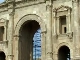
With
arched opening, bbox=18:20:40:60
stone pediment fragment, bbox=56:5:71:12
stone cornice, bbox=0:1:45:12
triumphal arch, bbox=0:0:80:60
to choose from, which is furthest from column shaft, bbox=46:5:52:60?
arched opening, bbox=18:20:40:60

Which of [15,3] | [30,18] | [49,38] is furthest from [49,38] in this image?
[15,3]

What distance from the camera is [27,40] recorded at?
29.7m

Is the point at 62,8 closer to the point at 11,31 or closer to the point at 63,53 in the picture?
the point at 63,53

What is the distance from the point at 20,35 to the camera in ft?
92.3

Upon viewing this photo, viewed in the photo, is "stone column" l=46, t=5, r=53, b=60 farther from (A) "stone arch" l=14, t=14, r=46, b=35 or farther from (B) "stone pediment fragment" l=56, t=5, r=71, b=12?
(B) "stone pediment fragment" l=56, t=5, r=71, b=12

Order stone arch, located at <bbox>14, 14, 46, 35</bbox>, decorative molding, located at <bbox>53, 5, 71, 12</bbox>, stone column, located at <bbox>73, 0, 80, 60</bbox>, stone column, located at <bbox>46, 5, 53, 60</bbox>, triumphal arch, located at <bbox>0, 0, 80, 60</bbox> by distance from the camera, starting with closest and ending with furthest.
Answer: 1. stone column, located at <bbox>73, 0, 80, 60</bbox>
2. triumphal arch, located at <bbox>0, 0, 80, 60</bbox>
3. decorative molding, located at <bbox>53, 5, 71, 12</bbox>
4. stone column, located at <bbox>46, 5, 53, 60</bbox>
5. stone arch, located at <bbox>14, 14, 46, 35</bbox>

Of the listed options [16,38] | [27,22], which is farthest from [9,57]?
[27,22]

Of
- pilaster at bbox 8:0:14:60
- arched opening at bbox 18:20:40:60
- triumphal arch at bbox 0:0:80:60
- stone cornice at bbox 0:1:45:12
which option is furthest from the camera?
arched opening at bbox 18:20:40:60

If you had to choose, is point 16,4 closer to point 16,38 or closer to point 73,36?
point 16,38

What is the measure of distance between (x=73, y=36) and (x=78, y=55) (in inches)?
74.6

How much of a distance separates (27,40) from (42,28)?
4.05 metres

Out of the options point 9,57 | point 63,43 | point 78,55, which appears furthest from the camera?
point 9,57

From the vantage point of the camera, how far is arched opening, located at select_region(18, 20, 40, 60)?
28.2 meters

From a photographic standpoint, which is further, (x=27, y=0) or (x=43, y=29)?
(x=27, y=0)
